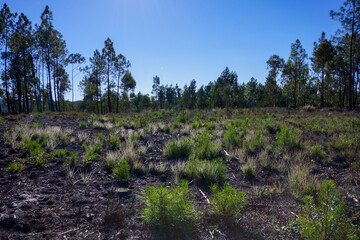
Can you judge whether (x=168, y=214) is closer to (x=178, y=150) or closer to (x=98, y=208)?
(x=98, y=208)

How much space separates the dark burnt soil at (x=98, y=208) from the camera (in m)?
2.20

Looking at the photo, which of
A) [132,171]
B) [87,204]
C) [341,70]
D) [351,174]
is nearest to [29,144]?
[132,171]

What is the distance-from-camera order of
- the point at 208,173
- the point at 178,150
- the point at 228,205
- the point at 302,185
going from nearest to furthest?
the point at 228,205 < the point at 302,185 < the point at 208,173 < the point at 178,150

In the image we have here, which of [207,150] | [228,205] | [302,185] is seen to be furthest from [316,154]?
[228,205]

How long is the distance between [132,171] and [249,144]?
12.8 ft

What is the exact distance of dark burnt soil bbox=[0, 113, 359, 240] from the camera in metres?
2.20

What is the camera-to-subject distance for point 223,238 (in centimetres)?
217

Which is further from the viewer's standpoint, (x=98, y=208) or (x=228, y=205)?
(x=98, y=208)

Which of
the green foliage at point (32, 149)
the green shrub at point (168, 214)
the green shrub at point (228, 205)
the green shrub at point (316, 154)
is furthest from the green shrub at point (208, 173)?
the green foliage at point (32, 149)

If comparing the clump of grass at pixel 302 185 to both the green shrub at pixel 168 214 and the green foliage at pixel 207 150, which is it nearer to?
the green shrub at pixel 168 214

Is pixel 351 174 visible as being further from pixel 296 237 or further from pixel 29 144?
pixel 29 144

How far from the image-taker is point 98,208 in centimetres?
270

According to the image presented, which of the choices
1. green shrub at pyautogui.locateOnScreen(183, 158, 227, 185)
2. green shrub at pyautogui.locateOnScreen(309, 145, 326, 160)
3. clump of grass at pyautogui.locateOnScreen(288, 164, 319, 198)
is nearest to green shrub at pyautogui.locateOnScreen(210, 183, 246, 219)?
green shrub at pyautogui.locateOnScreen(183, 158, 227, 185)

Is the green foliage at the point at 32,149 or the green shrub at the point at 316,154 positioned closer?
the green foliage at the point at 32,149
